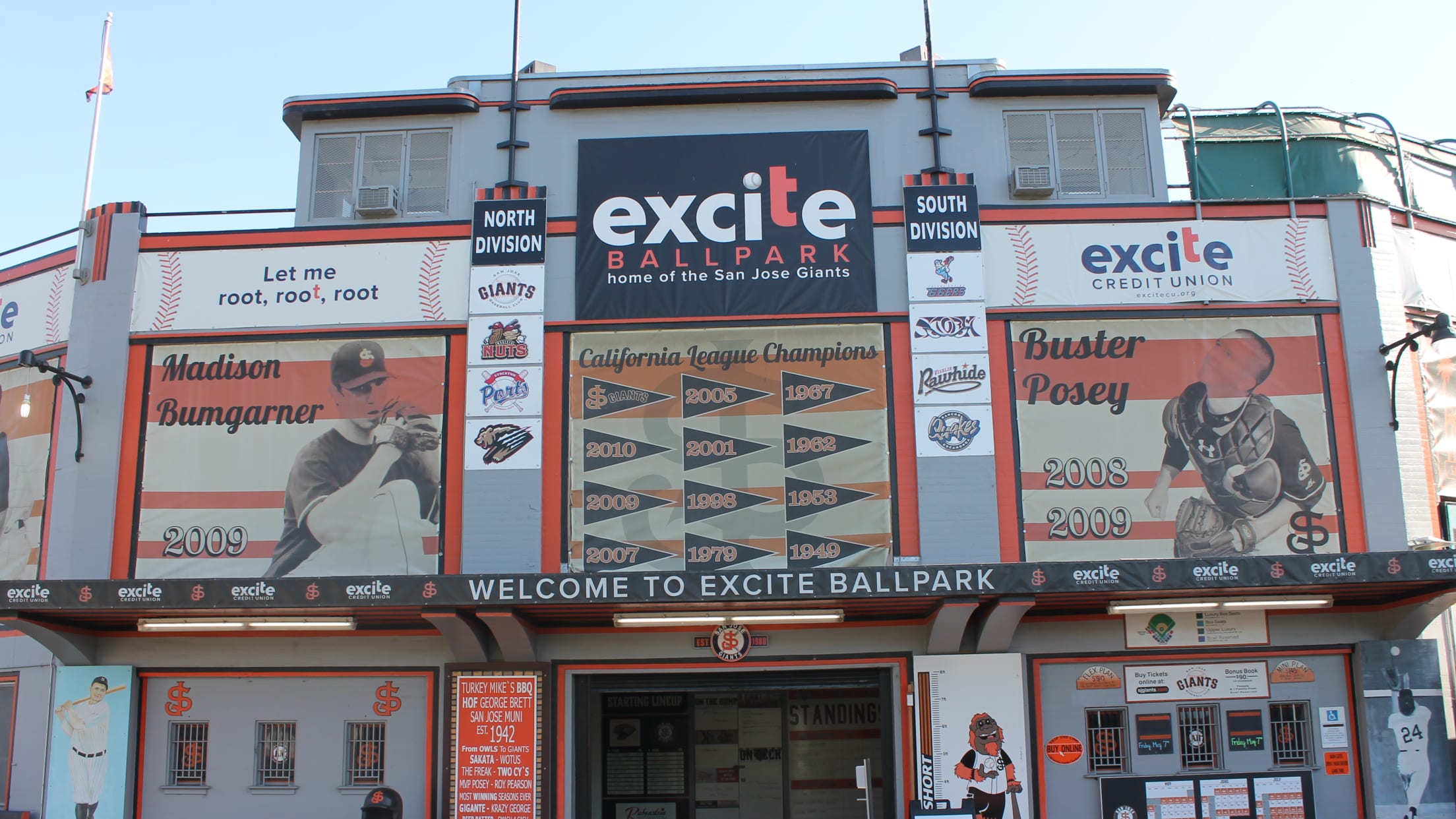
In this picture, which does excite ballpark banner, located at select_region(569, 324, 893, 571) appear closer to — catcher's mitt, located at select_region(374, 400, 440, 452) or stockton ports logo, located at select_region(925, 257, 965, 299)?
stockton ports logo, located at select_region(925, 257, 965, 299)

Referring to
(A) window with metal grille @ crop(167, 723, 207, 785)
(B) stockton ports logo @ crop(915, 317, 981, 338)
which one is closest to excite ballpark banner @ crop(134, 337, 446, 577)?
(A) window with metal grille @ crop(167, 723, 207, 785)

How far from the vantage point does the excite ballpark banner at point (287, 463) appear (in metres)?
15.9

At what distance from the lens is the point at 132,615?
15.2 m

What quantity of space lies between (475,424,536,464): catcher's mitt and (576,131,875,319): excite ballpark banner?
1.98m

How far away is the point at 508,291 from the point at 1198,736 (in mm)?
11463

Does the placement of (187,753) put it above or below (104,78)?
below

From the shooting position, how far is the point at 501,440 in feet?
52.4

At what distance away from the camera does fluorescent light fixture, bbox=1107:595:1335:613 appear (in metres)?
14.9

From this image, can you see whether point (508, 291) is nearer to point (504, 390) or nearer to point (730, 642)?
point (504, 390)

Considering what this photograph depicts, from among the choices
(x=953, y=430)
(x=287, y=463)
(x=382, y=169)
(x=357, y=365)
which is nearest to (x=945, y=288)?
(x=953, y=430)

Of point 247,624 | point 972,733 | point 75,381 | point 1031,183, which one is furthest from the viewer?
point 1031,183

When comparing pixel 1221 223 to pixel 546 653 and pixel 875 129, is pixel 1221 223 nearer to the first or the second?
pixel 875 129

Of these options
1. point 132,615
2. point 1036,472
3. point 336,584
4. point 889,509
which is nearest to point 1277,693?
point 1036,472

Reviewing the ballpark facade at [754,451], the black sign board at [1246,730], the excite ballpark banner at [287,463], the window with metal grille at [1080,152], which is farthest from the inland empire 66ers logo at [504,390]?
the black sign board at [1246,730]
